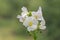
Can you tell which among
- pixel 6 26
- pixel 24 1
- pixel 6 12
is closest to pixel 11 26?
pixel 6 26

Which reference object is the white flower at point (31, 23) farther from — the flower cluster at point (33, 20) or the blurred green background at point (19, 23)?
the blurred green background at point (19, 23)

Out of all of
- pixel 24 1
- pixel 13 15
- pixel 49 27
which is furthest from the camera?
pixel 13 15

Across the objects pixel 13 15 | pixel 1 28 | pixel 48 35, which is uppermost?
pixel 13 15

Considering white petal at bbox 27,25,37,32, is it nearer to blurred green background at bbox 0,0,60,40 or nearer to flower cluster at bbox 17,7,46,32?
flower cluster at bbox 17,7,46,32

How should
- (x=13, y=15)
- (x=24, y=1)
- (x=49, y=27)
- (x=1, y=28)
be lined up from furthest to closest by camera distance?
(x=13, y=15) → (x=1, y=28) → (x=24, y=1) → (x=49, y=27)

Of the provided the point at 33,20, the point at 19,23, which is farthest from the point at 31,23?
the point at 19,23

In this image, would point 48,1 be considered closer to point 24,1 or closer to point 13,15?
point 24,1

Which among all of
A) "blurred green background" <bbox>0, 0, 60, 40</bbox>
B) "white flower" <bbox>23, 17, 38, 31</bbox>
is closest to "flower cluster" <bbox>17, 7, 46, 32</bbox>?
"white flower" <bbox>23, 17, 38, 31</bbox>
